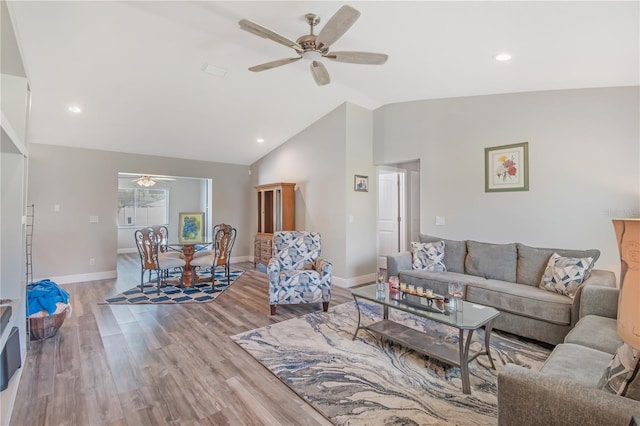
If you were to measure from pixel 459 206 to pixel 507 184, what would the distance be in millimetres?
670

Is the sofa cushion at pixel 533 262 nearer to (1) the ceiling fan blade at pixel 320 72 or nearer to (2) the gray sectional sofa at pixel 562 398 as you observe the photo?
(2) the gray sectional sofa at pixel 562 398

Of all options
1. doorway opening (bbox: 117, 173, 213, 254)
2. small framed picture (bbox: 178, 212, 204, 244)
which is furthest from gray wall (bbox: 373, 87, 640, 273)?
doorway opening (bbox: 117, 173, 213, 254)

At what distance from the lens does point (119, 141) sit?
5.27 m

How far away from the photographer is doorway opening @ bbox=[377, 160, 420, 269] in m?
6.07

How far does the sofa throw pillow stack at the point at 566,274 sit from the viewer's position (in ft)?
9.27

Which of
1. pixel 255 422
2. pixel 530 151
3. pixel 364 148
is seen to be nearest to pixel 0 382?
pixel 255 422

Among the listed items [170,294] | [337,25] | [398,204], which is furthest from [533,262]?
[170,294]

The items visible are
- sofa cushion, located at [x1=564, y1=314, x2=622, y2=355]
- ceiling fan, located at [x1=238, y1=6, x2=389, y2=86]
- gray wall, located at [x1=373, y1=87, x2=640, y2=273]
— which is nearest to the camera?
sofa cushion, located at [x1=564, y1=314, x2=622, y2=355]

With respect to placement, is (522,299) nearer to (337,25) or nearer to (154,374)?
(337,25)

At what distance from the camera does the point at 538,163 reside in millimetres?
3682

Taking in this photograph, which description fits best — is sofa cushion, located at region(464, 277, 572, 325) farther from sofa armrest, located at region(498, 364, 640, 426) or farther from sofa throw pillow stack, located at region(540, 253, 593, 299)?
sofa armrest, located at region(498, 364, 640, 426)

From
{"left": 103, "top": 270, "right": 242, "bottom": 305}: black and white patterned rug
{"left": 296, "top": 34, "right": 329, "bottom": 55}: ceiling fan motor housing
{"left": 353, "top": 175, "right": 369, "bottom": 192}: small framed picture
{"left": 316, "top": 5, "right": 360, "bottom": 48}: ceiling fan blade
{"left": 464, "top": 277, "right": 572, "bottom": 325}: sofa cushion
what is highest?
{"left": 296, "top": 34, "right": 329, "bottom": 55}: ceiling fan motor housing

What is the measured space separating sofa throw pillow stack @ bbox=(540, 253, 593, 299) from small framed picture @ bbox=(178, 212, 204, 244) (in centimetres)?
471

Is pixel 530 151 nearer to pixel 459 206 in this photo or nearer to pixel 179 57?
pixel 459 206
